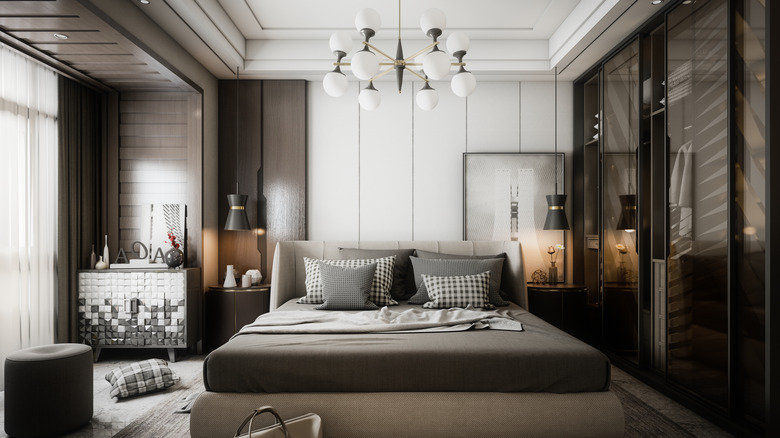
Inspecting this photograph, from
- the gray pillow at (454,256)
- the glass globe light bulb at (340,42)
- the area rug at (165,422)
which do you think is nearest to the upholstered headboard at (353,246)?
the gray pillow at (454,256)

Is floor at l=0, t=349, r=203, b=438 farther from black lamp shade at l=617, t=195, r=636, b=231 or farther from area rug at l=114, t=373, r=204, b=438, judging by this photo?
black lamp shade at l=617, t=195, r=636, b=231

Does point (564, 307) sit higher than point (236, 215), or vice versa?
point (236, 215)

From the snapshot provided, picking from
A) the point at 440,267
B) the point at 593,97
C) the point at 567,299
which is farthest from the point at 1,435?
the point at 593,97

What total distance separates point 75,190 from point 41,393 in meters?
2.00

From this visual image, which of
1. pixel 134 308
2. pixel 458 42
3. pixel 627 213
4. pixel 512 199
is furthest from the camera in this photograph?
pixel 512 199

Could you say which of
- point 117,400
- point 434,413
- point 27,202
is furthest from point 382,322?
point 27,202

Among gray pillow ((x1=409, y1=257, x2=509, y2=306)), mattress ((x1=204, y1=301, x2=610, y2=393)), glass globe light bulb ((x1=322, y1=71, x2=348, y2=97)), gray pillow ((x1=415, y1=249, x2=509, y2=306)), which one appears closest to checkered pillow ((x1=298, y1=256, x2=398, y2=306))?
gray pillow ((x1=409, y1=257, x2=509, y2=306))

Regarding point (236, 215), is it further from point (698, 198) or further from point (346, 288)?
point (698, 198)

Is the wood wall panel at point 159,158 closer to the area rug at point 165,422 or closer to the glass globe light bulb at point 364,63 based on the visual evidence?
the area rug at point 165,422

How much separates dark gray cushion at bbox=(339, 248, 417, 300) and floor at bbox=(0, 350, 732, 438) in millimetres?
1529

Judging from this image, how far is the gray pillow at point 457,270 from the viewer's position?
3.70 meters

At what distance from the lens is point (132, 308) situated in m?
3.89

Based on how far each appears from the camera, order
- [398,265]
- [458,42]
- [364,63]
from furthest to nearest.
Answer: [398,265], [458,42], [364,63]

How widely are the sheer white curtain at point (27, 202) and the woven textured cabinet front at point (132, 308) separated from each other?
25 cm
